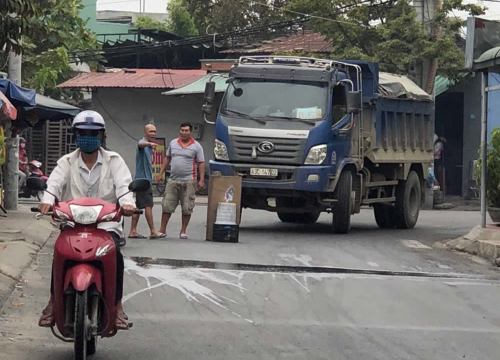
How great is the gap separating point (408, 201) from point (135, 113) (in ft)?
54.0

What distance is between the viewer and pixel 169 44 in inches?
1411

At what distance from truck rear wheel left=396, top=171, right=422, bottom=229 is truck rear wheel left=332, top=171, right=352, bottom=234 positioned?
2.65 meters

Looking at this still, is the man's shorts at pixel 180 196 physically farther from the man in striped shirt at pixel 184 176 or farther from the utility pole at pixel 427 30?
the utility pole at pixel 427 30

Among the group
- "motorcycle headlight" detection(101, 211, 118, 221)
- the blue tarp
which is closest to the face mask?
"motorcycle headlight" detection(101, 211, 118, 221)

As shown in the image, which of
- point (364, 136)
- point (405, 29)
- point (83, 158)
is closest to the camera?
point (83, 158)

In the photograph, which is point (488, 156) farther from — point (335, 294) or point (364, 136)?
point (335, 294)

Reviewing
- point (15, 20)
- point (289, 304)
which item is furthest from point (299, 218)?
point (15, 20)

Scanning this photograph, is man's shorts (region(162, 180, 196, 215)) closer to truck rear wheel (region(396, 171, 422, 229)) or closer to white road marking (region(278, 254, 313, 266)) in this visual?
white road marking (region(278, 254, 313, 266))

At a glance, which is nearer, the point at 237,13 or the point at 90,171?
the point at 90,171

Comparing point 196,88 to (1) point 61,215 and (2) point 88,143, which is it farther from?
(1) point 61,215

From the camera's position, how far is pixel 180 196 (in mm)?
14258

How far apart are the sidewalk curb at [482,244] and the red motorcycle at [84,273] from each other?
305 inches

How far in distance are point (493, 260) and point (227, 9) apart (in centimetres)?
3055

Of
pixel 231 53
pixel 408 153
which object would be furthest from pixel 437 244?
pixel 231 53
